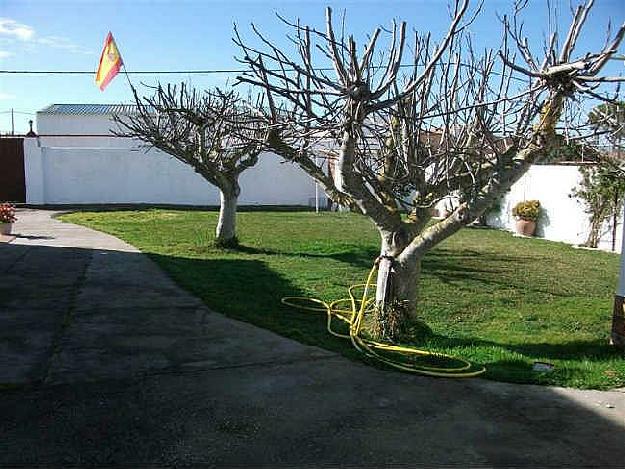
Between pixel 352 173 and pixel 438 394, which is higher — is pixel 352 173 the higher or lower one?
the higher one

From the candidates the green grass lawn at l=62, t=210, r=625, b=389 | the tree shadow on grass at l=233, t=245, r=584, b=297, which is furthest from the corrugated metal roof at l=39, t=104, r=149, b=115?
the tree shadow on grass at l=233, t=245, r=584, b=297

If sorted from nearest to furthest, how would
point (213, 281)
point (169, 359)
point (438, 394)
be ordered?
point (438, 394), point (169, 359), point (213, 281)

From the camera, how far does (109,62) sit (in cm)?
1305

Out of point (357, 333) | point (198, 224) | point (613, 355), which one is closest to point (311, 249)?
point (198, 224)

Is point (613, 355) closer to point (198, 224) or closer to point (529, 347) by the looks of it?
point (529, 347)

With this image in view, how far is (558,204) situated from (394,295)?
33.1ft

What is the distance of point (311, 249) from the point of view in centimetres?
1147

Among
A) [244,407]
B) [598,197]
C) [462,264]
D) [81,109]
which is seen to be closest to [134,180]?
[462,264]

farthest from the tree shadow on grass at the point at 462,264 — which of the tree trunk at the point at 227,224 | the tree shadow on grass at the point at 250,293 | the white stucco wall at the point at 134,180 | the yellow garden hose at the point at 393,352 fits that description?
the white stucco wall at the point at 134,180

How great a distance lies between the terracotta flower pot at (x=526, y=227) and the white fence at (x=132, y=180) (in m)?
9.44

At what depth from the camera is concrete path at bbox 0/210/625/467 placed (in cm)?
322

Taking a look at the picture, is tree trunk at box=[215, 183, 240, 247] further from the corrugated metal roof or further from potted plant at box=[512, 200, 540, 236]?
the corrugated metal roof

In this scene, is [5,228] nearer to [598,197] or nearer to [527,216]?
[527,216]

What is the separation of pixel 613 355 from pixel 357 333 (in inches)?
86.7
